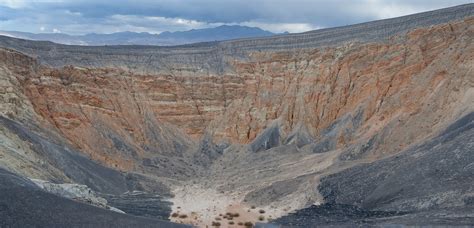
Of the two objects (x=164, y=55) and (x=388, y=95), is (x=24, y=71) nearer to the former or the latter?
(x=164, y=55)

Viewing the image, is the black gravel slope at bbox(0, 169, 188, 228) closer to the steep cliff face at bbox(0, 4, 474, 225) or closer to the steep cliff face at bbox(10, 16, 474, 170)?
the steep cliff face at bbox(0, 4, 474, 225)

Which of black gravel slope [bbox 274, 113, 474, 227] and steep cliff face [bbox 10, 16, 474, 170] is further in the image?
steep cliff face [bbox 10, 16, 474, 170]

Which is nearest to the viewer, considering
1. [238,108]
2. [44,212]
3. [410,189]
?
[44,212]

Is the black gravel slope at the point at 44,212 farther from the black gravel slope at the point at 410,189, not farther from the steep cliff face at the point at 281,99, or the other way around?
the steep cliff face at the point at 281,99

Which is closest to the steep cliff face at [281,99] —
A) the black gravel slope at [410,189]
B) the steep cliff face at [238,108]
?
the steep cliff face at [238,108]

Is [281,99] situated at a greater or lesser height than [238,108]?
greater

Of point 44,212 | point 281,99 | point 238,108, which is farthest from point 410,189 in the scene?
point 238,108

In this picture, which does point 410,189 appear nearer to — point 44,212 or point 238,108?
point 44,212

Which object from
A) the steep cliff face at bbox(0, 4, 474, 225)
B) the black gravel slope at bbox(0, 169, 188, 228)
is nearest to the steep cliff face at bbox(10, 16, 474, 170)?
the steep cliff face at bbox(0, 4, 474, 225)
